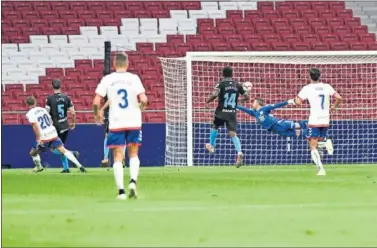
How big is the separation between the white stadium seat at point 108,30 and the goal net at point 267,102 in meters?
5.15

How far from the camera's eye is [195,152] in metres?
28.3

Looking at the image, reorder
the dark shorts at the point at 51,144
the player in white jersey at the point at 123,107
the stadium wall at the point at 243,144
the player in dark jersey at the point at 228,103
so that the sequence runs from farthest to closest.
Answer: the stadium wall at the point at 243,144 → the player in dark jersey at the point at 228,103 → the dark shorts at the point at 51,144 → the player in white jersey at the point at 123,107

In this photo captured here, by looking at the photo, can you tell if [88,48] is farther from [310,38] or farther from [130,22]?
[310,38]

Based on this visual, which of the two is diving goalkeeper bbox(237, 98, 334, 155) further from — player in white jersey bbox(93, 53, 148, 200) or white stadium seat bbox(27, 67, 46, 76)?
player in white jersey bbox(93, 53, 148, 200)

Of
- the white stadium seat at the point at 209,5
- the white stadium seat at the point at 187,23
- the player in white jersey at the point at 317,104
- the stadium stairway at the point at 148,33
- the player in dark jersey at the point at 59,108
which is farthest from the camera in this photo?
the white stadium seat at the point at 209,5

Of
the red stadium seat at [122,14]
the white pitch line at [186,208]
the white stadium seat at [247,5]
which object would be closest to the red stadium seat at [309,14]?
the white stadium seat at [247,5]

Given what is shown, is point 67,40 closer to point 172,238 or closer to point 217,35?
point 217,35

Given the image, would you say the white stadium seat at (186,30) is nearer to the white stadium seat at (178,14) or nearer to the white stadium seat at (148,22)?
the white stadium seat at (178,14)

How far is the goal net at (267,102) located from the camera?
28.1 m

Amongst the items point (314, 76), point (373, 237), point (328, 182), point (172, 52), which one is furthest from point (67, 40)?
point (373, 237)

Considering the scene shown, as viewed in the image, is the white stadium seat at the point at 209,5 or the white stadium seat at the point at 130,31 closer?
the white stadium seat at the point at 130,31

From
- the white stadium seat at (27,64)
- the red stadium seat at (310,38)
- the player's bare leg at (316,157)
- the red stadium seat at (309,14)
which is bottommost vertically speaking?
the player's bare leg at (316,157)

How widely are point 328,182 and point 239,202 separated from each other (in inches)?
196

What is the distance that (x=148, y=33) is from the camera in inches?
1437
